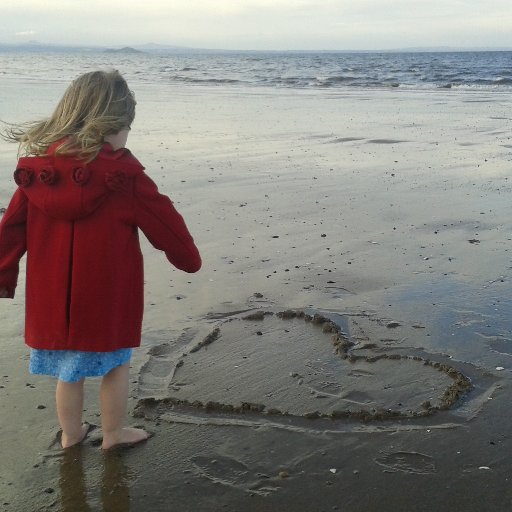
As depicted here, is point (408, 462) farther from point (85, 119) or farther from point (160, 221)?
point (85, 119)

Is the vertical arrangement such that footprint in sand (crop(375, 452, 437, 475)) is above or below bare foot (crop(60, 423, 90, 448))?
above

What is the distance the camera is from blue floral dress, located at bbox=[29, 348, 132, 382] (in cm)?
289

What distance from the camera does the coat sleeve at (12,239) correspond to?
9.37ft

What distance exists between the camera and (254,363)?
12.8 ft

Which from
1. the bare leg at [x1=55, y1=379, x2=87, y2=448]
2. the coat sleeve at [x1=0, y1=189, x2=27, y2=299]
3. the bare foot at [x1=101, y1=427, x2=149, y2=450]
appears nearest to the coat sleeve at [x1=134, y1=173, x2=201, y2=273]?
the coat sleeve at [x1=0, y1=189, x2=27, y2=299]

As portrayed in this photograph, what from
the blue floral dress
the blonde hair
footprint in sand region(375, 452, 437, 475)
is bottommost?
footprint in sand region(375, 452, 437, 475)

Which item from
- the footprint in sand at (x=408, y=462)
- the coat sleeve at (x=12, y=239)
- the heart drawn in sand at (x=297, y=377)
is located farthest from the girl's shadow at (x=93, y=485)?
the footprint in sand at (x=408, y=462)

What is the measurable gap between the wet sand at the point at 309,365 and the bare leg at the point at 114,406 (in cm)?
8

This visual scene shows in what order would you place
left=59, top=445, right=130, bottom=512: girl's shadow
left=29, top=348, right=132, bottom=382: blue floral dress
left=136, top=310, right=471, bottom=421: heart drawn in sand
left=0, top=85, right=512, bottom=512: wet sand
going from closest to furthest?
left=59, top=445, right=130, bottom=512: girl's shadow → left=0, top=85, right=512, bottom=512: wet sand → left=29, top=348, right=132, bottom=382: blue floral dress → left=136, top=310, right=471, bottom=421: heart drawn in sand

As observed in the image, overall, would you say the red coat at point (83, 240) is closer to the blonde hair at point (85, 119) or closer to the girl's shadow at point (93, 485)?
the blonde hair at point (85, 119)

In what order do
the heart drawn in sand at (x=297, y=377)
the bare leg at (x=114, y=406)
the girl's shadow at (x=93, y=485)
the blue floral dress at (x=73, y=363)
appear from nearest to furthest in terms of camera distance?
the girl's shadow at (x=93, y=485) < the blue floral dress at (x=73, y=363) < the bare leg at (x=114, y=406) < the heart drawn in sand at (x=297, y=377)

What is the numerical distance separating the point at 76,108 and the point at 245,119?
42.3ft

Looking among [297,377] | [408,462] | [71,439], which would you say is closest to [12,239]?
[71,439]

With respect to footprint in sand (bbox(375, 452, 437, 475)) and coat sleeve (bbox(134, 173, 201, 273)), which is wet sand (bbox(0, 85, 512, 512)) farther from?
coat sleeve (bbox(134, 173, 201, 273))
